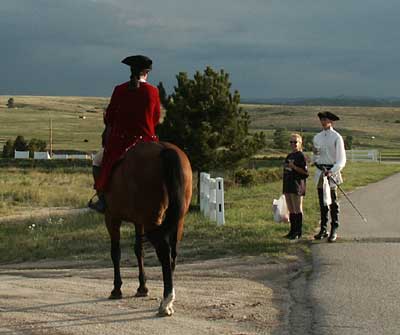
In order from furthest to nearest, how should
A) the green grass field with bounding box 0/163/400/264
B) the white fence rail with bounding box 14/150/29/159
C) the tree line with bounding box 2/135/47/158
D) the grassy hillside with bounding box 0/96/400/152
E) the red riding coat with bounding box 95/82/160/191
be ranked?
the grassy hillside with bounding box 0/96/400/152 → the tree line with bounding box 2/135/47/158 → the white fence rail with bounding box 14/150/29/159 → the green grass field with bounding box 0/163/400/264 → the red riding coat with bounding box 95/82/160/191

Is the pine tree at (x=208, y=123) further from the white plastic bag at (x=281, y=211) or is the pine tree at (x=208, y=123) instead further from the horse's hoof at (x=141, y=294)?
the horse's hoof at (x=141, y=294)

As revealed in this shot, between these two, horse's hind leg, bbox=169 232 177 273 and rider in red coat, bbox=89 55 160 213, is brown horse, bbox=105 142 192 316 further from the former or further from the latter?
rider in red coat, bbox=89 55 160 213

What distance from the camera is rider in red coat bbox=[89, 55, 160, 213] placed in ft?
26.8

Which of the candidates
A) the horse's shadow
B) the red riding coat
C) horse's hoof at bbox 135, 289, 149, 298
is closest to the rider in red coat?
the red riding coat

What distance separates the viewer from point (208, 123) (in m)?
23.3

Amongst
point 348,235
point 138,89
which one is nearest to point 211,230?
point 348,235

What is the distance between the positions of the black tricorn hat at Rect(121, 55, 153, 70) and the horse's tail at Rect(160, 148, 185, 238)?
1311 millimetres

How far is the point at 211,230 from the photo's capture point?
14875 mm

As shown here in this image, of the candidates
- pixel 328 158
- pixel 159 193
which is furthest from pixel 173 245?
pixel 328 158

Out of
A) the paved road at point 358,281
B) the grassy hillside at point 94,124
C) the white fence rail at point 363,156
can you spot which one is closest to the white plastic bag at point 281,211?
the paved road at point 358,281

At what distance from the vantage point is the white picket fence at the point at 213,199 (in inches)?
615

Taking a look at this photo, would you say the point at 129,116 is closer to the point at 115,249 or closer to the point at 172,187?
the point at 172,187

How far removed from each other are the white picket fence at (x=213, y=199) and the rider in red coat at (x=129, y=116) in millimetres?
7222

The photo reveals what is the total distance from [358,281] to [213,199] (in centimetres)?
726
